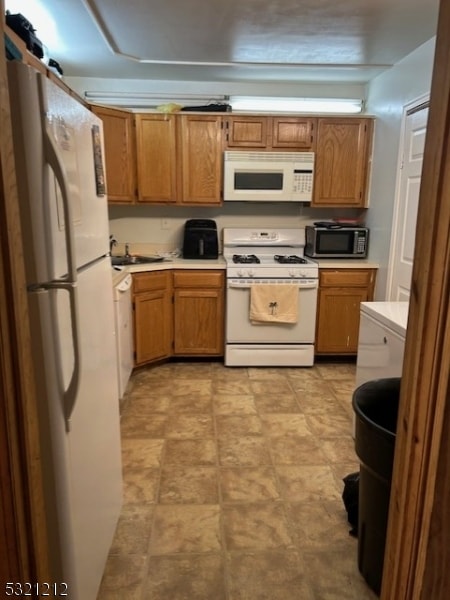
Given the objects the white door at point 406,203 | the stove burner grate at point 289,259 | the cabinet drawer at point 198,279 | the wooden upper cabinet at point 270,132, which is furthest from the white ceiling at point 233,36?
the cabinet drawer at point 198,279

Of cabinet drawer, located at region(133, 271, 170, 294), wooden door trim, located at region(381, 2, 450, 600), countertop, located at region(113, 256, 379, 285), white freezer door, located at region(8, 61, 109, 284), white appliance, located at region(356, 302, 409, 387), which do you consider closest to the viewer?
wooden door trim, located at region(381, 2, 450, 600)

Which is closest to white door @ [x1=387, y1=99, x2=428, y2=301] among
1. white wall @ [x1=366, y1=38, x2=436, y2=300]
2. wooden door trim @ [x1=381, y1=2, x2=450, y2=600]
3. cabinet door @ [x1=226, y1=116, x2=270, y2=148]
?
white wall @ [x1=366, y1=38, x2=436, y2=300]

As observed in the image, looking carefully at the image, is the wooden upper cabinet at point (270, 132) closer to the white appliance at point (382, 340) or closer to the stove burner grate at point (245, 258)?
the stove burner grate at point (245, 258)

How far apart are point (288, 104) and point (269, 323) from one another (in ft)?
6.70

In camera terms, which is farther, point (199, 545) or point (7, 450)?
point (199, 545)

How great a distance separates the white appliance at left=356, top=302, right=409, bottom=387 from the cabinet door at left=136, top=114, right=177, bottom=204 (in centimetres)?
218

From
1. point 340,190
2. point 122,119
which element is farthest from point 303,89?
point 122,119

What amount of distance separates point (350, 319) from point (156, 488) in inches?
92.7

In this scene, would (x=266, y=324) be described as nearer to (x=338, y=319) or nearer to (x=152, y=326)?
(x=338, y=319)

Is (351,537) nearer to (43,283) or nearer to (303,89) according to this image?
(43,283)

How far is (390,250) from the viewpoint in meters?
3.49

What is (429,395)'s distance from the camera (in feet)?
2.82

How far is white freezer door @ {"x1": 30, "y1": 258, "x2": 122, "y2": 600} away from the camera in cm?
110

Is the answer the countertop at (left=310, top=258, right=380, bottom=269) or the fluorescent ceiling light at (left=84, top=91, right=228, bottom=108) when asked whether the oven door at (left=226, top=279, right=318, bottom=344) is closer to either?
the countertop at (left=310, top=258, right=380, bottom=269)
